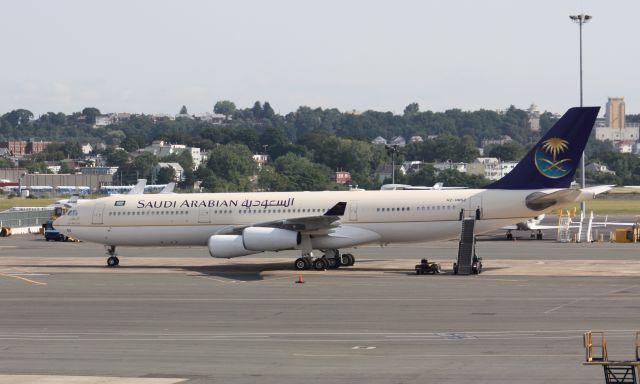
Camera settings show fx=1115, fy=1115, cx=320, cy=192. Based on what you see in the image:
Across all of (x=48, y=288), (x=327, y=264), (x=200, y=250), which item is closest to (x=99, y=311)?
(x=48, y=288)

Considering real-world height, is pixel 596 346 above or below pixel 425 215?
below

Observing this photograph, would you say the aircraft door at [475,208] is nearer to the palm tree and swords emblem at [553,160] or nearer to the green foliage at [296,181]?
the palm tree and swords emblem at [553,160]

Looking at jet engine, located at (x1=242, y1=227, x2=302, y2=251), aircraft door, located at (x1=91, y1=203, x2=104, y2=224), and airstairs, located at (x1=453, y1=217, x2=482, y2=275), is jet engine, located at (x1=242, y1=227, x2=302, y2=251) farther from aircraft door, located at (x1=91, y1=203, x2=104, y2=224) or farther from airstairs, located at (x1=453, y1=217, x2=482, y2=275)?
aircraft door, located at (x1=91, y1=203, x2=104, y2=224)

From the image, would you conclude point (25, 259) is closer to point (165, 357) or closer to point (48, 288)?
point (48, 288)

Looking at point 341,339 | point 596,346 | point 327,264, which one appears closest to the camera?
point 596,346

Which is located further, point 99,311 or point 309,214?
point 309,214

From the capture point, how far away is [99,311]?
35.8m

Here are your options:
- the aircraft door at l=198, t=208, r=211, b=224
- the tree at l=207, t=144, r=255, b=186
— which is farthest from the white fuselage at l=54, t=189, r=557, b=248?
the tree at l=207, t=144, r=255, b=186

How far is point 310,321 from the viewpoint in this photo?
107ft

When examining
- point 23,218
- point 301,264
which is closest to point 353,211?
point 301,264

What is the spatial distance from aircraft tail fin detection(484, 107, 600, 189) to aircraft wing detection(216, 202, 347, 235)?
24.3ft

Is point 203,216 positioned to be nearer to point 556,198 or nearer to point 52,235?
point 556,198

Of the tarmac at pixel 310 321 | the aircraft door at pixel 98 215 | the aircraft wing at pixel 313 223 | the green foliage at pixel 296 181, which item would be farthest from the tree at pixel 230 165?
the aircraft wing at pixel 313 223

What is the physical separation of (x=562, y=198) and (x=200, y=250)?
2639 cm
